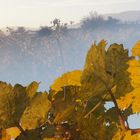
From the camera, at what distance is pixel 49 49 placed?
132125mm

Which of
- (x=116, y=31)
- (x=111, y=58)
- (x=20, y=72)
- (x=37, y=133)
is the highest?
(x=111, y=58)

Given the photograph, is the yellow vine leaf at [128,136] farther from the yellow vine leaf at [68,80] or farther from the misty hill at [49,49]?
the misty hill at [49,49]

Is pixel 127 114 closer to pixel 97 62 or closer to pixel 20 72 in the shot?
pixel 97 62

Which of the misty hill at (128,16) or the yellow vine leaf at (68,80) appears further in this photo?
the misty hill at (128,16)

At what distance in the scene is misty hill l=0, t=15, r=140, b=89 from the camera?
126 metres

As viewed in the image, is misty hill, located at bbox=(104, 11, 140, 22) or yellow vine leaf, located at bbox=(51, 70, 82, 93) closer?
yellow vine leaf, located at bbox=(51, 70, 82, 93)

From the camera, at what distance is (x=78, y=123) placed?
713 millimetres

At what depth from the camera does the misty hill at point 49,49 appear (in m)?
126

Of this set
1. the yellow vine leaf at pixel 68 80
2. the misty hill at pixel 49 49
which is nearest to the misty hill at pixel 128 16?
the misty hill at pixel 49 49

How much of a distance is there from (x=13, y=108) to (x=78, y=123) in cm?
12

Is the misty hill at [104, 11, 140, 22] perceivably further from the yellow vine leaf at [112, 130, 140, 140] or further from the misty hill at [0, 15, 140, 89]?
the yellow vine leaf at [112, 130, 140, 140]

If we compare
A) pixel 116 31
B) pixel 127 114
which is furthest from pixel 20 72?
pixel 127 114

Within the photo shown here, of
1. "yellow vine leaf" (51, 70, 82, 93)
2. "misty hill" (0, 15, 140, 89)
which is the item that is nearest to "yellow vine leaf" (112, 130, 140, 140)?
"yellow vine leaf" (51, 70, 82, 93)

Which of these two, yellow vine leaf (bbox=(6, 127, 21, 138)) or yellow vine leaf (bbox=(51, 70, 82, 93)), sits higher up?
yellow vine leaf (bbox=(51, 70, 82, 93))
